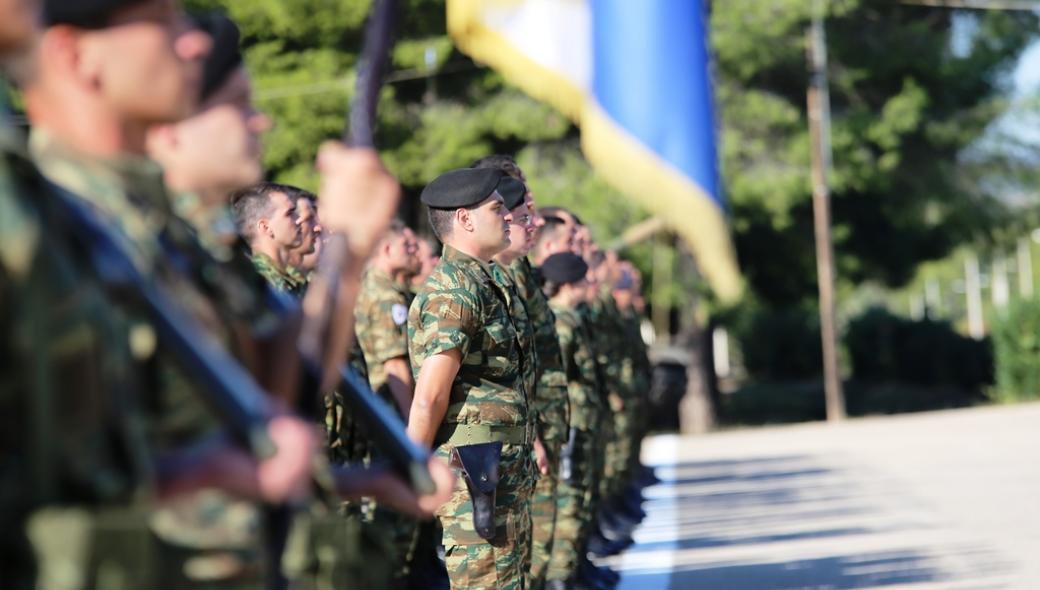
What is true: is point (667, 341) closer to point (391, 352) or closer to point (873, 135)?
point (873, 135)

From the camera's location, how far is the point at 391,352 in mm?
8086

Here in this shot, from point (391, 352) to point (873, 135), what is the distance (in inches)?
871

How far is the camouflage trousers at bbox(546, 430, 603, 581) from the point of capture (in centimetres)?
914

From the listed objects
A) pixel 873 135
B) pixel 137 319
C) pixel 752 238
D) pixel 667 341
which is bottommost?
pixel 667 341

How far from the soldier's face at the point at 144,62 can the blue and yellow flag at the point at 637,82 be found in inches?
54.4

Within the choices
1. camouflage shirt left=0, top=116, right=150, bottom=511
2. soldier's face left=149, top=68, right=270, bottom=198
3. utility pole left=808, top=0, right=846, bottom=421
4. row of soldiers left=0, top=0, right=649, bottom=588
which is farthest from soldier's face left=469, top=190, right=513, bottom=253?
utility pole left=808, top=0, right=846, bottom=421

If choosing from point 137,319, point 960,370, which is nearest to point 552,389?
point 137,319

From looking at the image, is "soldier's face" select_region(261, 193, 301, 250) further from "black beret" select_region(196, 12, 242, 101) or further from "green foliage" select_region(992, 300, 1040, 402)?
"green foliage" select_region(992, 300, 1040, 402)

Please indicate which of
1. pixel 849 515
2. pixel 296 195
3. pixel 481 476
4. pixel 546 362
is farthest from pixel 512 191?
pixel 849 515

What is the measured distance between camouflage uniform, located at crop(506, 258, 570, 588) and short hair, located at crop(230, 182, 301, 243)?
1513 millimetres

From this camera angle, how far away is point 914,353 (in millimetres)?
37250

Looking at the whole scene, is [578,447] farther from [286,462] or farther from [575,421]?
[286,462]

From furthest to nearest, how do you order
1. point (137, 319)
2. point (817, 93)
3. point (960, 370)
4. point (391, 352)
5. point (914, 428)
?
point (960, 370) → point (817, 93) → point (914, 428) → point (391, 352) → point (137, 319)

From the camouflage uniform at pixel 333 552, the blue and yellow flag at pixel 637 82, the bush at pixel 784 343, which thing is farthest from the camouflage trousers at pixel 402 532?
the bush at pixel 784 343
